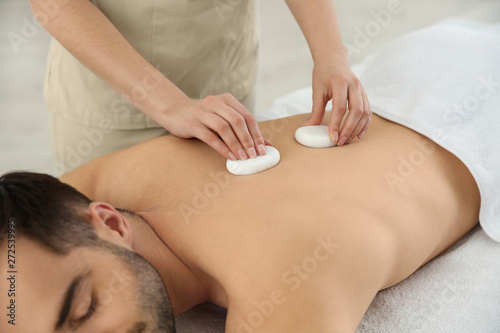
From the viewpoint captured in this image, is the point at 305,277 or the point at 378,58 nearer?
the point at 305,277

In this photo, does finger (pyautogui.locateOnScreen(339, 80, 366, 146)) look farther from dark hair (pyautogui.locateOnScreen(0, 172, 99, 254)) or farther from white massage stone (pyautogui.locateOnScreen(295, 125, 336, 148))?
dark hair (pyautogui.locateOnScreen(0, 172, 99, 254))

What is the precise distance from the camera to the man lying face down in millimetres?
1086

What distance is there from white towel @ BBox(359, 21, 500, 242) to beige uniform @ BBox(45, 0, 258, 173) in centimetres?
45

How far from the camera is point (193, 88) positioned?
172cm

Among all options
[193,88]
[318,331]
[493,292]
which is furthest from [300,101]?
[318,331]

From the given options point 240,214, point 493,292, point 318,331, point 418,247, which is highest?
point 240,214

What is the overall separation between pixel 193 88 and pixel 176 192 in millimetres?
458

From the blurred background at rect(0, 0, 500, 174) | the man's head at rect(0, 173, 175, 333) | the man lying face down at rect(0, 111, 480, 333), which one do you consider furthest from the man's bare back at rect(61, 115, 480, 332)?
the blurred background at rect(0, 0, 500, 174)

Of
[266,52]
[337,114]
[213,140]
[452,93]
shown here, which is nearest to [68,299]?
[213,140]

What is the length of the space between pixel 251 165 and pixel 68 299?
1.63 feet

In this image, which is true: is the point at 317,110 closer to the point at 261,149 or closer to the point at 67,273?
the point at 261,149

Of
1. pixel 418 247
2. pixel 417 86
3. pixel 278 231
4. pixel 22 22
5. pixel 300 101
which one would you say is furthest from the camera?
pixel 22 22

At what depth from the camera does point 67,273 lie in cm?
108

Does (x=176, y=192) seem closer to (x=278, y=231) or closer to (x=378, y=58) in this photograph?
(x=278, y=231)
